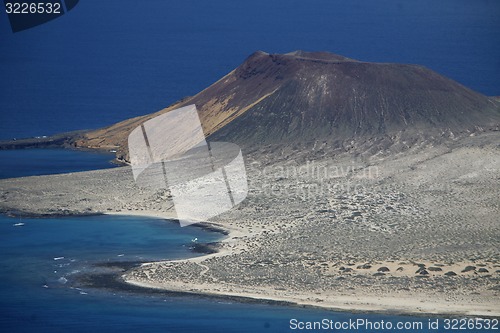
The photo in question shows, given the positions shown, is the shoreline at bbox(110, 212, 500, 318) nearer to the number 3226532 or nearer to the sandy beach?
the sandy beach

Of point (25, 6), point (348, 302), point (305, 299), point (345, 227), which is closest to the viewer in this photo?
point (348, 302)

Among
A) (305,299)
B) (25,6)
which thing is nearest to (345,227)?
(305,299)

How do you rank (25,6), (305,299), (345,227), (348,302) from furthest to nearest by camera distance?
(25,6) → (345,227) → (305,299) → (348,302)

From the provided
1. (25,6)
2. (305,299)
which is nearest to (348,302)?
(305,299)

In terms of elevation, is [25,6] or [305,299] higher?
[25,6]

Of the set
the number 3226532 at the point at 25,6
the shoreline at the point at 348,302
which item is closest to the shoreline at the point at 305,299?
the shoreline at the point at 348,302

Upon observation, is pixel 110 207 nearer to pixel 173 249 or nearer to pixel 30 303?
pixel 173 249

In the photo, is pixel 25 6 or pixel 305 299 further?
pixel 25 6

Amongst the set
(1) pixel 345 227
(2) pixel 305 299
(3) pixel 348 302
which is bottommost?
(3) pixel 348 302

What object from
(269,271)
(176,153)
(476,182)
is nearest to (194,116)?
(176,153)

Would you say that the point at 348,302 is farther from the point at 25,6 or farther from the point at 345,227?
the point at 25,6

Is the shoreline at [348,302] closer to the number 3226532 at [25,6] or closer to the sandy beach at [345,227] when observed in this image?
the sandy beach at [345,227]

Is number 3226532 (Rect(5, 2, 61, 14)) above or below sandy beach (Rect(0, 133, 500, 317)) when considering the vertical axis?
above

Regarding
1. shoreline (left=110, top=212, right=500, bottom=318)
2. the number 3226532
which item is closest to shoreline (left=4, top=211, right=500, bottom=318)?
shoreline (left=110, top=212, right=500, bottom=318)
